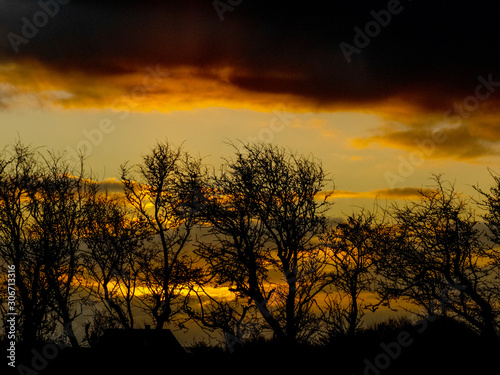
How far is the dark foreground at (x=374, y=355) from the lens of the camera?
755 inches

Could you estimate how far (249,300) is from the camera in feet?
87.4

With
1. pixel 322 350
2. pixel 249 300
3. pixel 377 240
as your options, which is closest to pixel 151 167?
pixel 249 300

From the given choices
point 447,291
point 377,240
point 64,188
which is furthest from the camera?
point 64,188

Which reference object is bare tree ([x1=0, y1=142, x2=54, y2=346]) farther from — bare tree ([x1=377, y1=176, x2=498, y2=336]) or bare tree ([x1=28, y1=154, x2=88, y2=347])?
bare tree ([x1=377, y1=176, x2=498, y2=336])

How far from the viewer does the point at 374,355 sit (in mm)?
19969

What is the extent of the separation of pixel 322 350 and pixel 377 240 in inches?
395

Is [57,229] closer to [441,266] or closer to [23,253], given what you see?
[23,253]

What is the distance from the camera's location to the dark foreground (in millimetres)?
19188

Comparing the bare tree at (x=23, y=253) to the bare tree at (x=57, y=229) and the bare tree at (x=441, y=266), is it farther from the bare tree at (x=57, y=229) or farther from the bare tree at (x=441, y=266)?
the bare tree at (x=441, y=266)

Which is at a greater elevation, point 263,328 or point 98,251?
point 98,251

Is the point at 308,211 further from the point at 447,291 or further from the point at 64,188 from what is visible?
the point at 64,188

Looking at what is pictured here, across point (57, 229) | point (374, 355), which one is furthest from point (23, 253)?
point (374, 355)

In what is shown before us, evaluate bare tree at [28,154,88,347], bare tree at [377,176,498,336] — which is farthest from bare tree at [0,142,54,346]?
bare tree at [377,176,498,336]

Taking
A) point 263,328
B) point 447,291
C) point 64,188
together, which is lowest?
point 263,328
